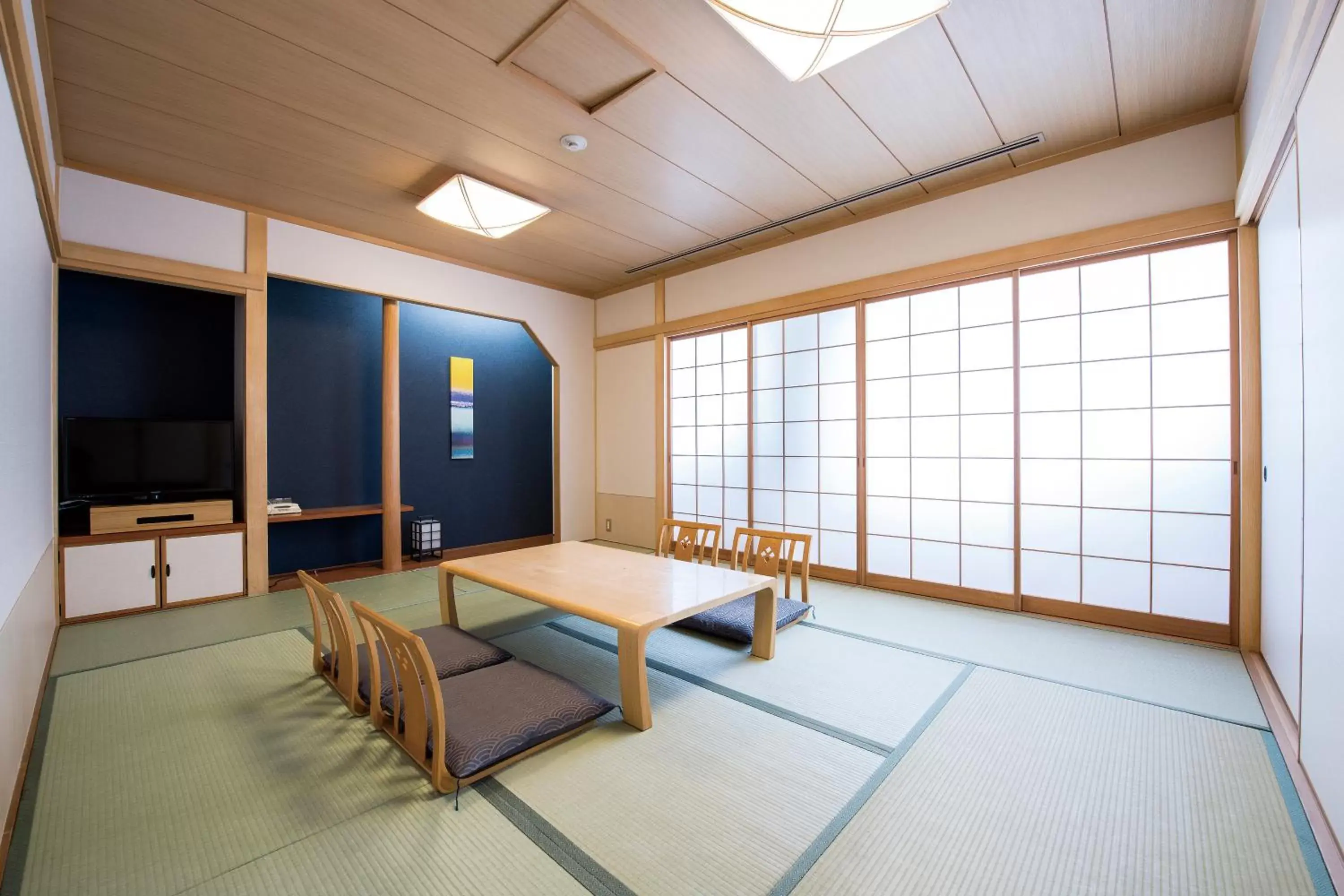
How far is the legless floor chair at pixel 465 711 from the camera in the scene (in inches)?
69.9

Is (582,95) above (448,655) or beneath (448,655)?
above

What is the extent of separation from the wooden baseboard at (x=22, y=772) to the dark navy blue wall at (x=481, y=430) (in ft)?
10.1

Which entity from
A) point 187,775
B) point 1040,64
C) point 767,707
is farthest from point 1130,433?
point 187,775

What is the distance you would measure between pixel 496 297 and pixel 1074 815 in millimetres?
5489

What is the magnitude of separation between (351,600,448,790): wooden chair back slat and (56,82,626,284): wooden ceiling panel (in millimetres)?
2910

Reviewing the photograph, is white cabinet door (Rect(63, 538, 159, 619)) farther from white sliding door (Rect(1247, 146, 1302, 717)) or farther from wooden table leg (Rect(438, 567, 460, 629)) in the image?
white sliding door (Rect(1247, 146, 1302, 717))

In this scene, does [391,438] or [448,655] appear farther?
[391,438]

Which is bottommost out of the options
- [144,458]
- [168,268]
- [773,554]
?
[773,554]

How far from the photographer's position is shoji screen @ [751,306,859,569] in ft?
14.7

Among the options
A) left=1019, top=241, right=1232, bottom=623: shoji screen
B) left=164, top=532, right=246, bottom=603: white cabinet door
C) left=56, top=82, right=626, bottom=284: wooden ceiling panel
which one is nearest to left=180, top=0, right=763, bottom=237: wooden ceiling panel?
left=56, top=82, right=626, bottom=284: wooden ceiling panel

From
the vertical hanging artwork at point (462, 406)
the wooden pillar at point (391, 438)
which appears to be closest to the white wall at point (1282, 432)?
the wooden pillar at point (391, 438)

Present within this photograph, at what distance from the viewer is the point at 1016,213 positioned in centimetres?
357

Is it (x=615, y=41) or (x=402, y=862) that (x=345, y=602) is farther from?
(x=615, y=41)

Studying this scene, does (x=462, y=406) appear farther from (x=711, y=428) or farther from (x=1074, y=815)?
(x=1074, y=815)
